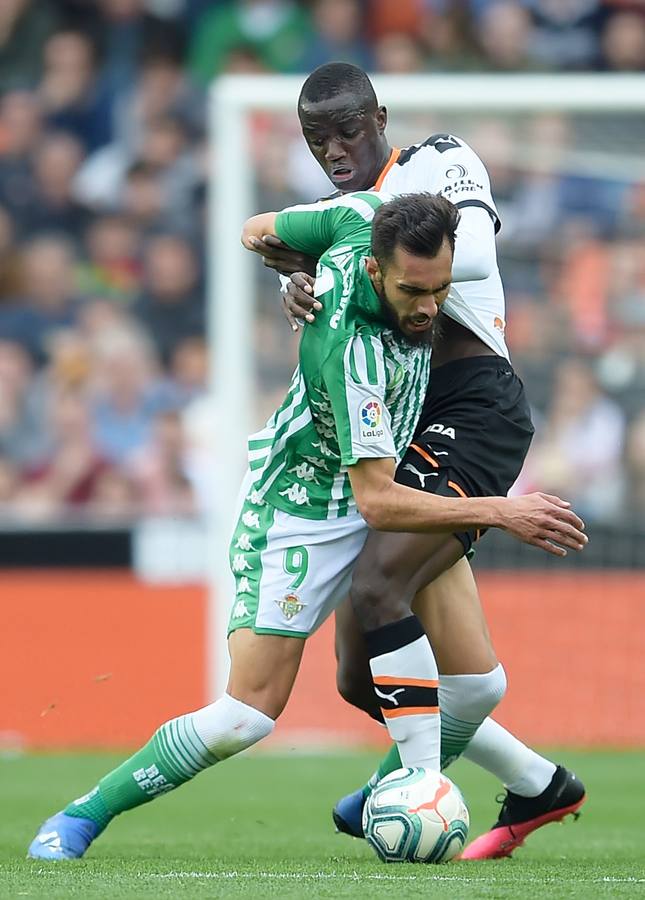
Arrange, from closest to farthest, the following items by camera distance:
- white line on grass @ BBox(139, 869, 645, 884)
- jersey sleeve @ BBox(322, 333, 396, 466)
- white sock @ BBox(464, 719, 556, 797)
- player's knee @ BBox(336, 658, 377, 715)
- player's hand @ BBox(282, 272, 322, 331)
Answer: white line on grass @ BBox(139, 869, 645, 884)
jersey sleeve @ BBox(322, 333, 396, 466)
player's hand @ BBox(282, 272, 322, 331)
player's knee @ BBox(336, 658, 377, 715)
white sock @ BBox(464, 719, 556, 797)

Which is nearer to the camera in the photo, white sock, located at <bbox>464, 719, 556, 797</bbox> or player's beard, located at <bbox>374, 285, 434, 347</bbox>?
player's beard, located at <bbox>374, 285, 434, 347</bbox>

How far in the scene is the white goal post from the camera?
9109 mm

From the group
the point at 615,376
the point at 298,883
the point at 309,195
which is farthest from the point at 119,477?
the point at 298,883

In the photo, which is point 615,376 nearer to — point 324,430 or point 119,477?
point 119,477

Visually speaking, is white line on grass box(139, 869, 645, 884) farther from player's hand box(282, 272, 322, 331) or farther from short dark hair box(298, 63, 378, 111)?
short dark hair box(298, 63, 378, 111)

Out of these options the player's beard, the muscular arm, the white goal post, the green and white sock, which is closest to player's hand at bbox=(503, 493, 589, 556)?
the player's beard

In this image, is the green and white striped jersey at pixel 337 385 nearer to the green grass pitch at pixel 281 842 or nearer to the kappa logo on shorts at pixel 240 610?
the kappa logo on shorts at pixel 240 610

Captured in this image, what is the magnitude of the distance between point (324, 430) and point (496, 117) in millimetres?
4640

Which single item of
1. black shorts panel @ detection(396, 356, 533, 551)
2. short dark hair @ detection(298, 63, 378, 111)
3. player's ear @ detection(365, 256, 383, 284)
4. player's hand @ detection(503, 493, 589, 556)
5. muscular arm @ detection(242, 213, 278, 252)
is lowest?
player's hand @ detection(503, 493, 589, 556)

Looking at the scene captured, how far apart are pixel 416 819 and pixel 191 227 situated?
30.2 feet

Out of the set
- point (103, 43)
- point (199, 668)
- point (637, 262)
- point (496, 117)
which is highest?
point (103, 43)

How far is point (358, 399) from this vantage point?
15.5 feet

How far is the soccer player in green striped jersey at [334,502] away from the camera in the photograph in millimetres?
4699

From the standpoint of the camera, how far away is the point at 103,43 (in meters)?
14.3
